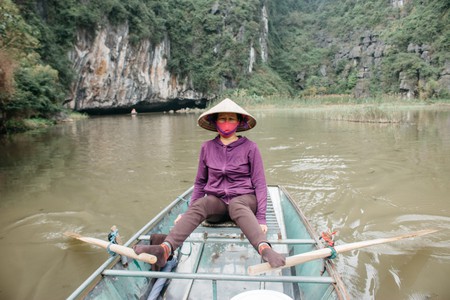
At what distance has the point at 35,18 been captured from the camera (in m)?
19.5

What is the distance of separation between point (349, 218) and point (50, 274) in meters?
3.06

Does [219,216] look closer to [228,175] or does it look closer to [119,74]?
[228,175]

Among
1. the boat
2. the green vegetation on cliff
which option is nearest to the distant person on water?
the boat

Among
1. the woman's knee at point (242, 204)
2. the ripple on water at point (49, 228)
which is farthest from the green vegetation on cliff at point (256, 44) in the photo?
the woman's knee at point (242, 204)

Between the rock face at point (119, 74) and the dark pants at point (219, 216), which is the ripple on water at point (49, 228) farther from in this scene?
the rock face at point (119, 74)

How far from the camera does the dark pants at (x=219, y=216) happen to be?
196cm

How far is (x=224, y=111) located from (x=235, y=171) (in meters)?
0.45

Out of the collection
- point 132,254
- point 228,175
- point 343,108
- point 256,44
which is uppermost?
point 256,44

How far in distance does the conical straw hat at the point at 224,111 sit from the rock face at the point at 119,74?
23.0 meters

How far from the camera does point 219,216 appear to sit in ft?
7.84

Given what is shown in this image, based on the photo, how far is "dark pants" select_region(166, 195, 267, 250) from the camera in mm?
1957

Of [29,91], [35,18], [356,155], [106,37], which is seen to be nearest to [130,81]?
[106,37]

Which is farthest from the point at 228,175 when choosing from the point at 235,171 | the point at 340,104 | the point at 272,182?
the point at 340,104

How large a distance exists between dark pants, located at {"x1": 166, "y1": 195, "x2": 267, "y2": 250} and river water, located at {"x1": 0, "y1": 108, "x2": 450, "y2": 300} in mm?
981
